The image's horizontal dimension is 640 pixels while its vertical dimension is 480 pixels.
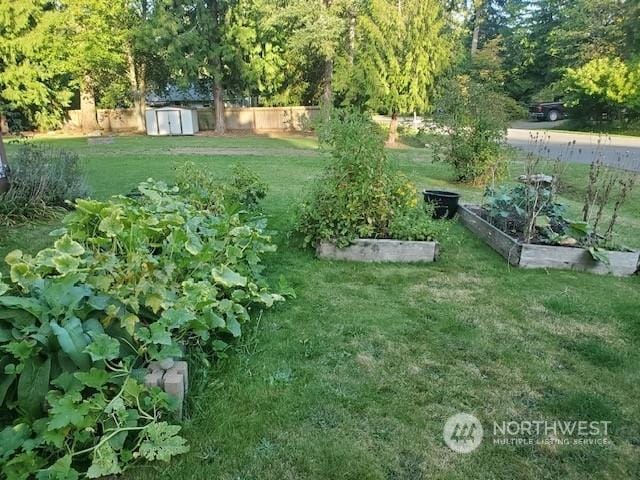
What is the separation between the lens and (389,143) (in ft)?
46.3

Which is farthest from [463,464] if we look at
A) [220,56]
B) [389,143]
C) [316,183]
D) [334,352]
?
[220,56]

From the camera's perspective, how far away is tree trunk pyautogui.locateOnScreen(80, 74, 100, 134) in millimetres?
18953

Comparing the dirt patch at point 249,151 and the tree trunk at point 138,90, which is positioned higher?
the tree trunk at point 138,90

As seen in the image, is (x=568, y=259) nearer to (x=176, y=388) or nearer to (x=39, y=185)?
(x=176, y=388)

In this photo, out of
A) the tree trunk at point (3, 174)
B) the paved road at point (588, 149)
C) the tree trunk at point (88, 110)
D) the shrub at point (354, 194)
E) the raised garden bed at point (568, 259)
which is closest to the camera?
the raised garden bed at point (568, 259)

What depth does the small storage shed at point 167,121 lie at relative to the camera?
17.8 m

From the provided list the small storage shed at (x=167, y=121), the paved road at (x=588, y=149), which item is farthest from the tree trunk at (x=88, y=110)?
the paved road at (x=588, y=149)

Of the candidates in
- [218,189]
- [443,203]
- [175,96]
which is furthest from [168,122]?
[443,203]

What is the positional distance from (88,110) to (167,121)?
430cm

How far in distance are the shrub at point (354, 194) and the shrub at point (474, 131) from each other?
370 cm

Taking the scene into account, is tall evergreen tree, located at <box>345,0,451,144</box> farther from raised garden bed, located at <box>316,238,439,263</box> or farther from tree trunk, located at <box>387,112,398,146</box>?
raised garden bed, located at <box>316,238,439,263</box>

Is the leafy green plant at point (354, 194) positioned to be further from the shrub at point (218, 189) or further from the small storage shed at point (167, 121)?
the small storage shed at point (167, 121)

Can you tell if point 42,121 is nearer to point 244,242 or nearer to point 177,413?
point 244,242

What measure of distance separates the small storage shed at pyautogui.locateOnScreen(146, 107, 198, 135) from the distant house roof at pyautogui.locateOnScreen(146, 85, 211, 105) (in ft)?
12.7
